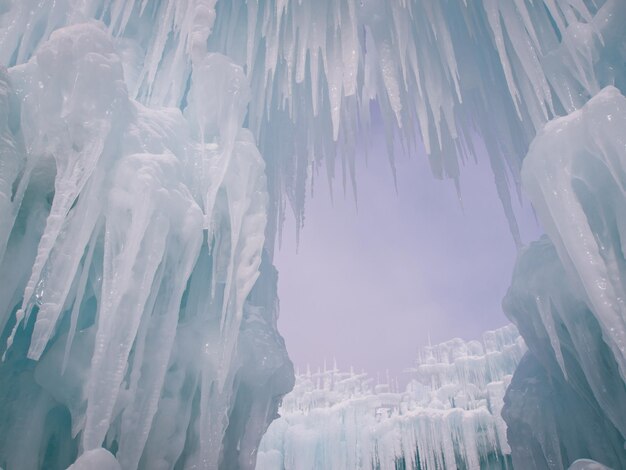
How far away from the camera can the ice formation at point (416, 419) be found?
17.6 m

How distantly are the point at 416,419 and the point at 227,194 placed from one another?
18791 millimetres

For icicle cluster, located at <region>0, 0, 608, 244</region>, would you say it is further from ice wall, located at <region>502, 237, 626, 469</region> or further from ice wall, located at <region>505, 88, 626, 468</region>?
ice wall, located at <region>502, 237, 626, 469</region>

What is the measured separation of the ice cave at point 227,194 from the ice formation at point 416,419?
1470 centimetres

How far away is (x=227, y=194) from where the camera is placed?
430cm

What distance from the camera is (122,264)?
3201mm

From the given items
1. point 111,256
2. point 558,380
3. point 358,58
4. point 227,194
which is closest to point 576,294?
point 558,380

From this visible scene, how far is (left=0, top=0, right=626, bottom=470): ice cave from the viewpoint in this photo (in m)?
3.16

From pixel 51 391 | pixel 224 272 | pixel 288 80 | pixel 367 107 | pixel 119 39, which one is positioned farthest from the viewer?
pixel 367 107

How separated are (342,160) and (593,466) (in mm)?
5325

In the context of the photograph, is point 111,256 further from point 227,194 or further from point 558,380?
point 558,380

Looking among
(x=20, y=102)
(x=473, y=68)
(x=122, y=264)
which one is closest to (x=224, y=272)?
(x=122, y=264)

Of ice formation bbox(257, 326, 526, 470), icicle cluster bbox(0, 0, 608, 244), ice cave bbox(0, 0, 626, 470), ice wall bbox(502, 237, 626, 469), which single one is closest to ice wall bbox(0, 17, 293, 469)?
ice cave bbox(0, 0, 626, 470)

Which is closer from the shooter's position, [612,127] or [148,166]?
[612,127]

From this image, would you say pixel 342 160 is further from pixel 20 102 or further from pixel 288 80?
pixel 20 102
